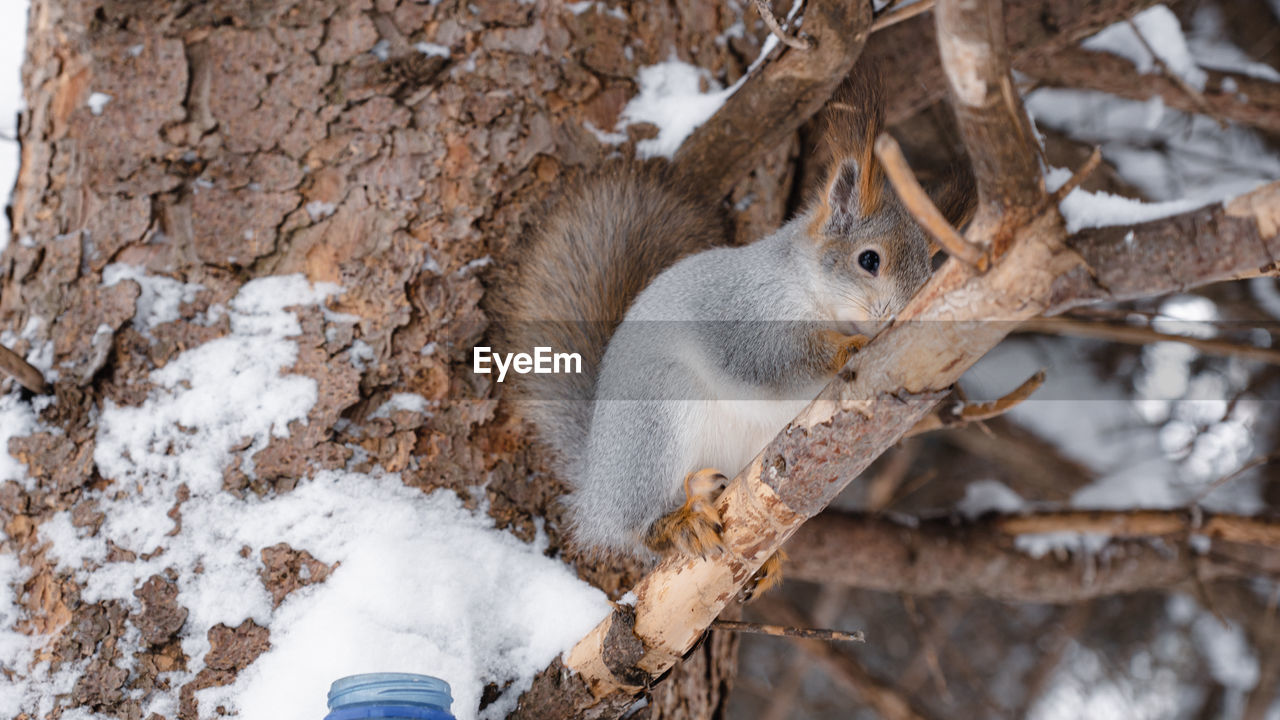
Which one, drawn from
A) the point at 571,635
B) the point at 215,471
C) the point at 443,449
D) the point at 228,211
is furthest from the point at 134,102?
the point at 571,635

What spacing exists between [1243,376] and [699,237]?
6.48ft

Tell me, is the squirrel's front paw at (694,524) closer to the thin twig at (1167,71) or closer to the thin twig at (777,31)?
the thin twig at (777,31)

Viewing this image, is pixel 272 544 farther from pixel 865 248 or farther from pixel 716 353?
pixel 865 248

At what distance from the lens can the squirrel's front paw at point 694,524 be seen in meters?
1.02

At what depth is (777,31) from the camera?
114 cm

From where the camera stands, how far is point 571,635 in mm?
1123

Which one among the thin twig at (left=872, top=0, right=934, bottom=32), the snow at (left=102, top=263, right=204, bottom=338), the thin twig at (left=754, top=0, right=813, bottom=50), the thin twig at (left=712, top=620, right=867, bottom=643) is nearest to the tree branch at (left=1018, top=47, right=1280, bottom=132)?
the thin twig at (left=872, top=0, right=934, bottom=32)

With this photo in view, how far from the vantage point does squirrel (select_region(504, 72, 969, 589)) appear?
1.19 m

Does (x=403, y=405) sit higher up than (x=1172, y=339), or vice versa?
(x=403, y=405)

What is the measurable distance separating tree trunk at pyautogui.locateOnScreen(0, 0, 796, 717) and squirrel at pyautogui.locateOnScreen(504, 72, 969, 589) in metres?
0.07

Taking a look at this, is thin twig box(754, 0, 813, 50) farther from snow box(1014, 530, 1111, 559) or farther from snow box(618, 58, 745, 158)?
Result: snow box(1014, 530, 1111, 559)

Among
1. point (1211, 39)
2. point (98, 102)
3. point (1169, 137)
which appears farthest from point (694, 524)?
point (1211, 39)

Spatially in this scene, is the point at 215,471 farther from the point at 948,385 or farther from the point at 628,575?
the point at 948,385

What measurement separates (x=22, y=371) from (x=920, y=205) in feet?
3.55
